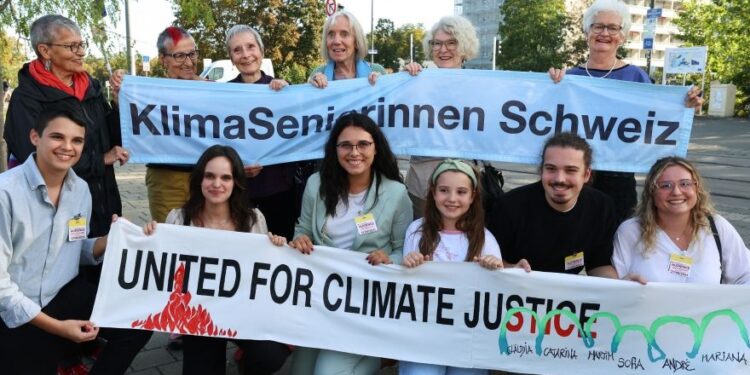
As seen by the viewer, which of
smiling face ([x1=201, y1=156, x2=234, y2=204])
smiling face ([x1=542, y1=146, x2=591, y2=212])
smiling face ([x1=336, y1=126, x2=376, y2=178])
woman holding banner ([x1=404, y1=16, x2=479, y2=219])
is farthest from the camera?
woman holding banner ([x1=404, y1=16, x2=479, y2=219])

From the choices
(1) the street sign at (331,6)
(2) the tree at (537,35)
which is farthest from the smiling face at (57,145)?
(2) the tree at (537,35)

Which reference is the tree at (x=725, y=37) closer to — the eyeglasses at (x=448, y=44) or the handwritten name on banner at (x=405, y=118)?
the handwritten name on banner at (x=405, y=118)

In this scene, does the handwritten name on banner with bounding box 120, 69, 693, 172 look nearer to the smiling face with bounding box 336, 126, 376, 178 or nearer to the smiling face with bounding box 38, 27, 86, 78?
the smiling face with bounding box 38, 27, 86, 78

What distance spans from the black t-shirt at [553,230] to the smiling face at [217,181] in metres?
1.61

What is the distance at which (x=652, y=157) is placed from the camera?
14.0 ft

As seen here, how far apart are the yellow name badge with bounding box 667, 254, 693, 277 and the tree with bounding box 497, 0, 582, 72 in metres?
49.7

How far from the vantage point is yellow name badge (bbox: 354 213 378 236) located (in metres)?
3.53

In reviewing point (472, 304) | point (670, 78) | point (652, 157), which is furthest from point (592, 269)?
point (670, 78)

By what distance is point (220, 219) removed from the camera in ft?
11.8

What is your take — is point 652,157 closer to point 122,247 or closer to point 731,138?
point 122,247

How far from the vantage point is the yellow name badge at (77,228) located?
3234 millimetres

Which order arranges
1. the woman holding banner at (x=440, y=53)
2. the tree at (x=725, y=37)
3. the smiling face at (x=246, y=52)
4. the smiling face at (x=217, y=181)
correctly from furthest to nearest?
the tree at (x=725, y=37) → the smiling face at (x=246, y=52) → the woman holding banner at (x=440, y=53) → the smiling face at (x=217, y=181)

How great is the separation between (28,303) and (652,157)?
161 inches

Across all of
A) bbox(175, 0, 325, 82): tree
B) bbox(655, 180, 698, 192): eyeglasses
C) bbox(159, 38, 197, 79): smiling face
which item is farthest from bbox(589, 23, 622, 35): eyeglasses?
bbox(175, 0, 325, 82): tree
